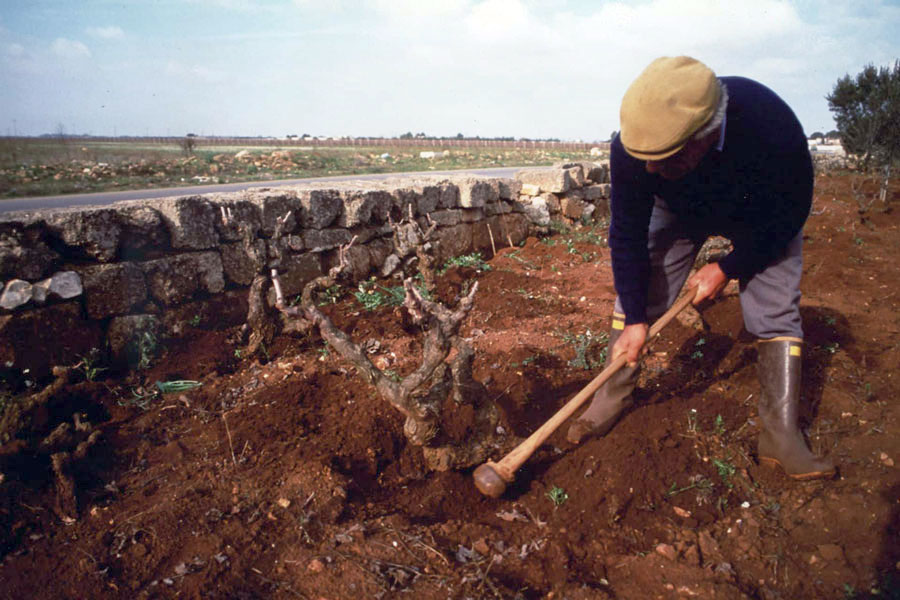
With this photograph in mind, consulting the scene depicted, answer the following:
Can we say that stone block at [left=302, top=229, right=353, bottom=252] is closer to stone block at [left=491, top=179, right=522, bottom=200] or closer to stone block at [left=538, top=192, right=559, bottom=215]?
stone block at [left=491, top=179, right=522, bottom=200]

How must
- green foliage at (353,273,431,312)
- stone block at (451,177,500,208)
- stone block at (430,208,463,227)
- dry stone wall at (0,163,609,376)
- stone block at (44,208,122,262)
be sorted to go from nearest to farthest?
dry stone wall at (0,163,609,376) < stone block at (44,208,122,262) < green foliage at (353,273,431,312) < stone block at (430,208,463,227) < stone block at (451,177,500,208)

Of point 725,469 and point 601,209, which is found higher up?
point 601,209

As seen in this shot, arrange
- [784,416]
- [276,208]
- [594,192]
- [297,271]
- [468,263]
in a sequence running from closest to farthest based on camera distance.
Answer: [784,416], [276,208], [297,271], [468,263], [594,192]

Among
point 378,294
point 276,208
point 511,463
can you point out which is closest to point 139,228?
point 276,208

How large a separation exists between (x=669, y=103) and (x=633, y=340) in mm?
1144

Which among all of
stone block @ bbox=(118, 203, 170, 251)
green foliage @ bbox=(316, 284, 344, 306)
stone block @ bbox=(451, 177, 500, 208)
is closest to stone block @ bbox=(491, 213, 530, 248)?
stone block @ bbox=(451, 177, 500, 208)

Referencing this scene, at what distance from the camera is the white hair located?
1974mm

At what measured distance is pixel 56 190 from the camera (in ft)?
38.6

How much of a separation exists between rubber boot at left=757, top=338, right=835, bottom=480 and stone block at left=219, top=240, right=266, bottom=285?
133 inches

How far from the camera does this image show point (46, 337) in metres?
3.32

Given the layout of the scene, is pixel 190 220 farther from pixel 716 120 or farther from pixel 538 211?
pixel 538 211

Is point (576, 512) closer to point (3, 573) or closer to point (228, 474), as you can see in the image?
point (228, 474)

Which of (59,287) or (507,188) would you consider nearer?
(59,287)

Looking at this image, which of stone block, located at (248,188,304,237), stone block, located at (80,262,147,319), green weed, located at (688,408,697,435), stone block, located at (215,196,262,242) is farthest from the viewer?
stone block, located at (248,188,304,237)
